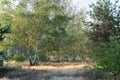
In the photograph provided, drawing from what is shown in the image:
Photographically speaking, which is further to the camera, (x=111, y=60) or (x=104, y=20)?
(x=104, y=20)

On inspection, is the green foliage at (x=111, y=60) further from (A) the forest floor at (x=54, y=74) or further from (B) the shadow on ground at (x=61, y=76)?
(B) the shadow on ground at (x=61, y=76)

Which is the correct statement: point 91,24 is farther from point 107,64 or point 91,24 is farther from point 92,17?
point 107,64

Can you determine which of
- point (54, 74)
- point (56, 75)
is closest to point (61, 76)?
point (56, 75)

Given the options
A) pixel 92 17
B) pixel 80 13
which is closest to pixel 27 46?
pixel 92 17

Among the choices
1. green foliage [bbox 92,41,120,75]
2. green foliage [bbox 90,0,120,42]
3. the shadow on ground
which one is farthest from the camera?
green foliage [bbox 90,0,120,42]

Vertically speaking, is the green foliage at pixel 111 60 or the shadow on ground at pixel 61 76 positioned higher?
the green foliage at pixel 111 60

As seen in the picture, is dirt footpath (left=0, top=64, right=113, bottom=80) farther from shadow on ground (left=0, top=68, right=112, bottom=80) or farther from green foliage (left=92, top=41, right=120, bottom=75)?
green foliage (left=92, top=41, right=120, bottom=75)

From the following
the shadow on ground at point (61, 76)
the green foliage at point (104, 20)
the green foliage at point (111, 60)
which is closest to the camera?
the green foliage at point (111, 60)

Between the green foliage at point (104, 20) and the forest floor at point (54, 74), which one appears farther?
the green foliage at point (104, 20)

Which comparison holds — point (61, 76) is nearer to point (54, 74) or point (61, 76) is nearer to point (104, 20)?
point (54, 74)

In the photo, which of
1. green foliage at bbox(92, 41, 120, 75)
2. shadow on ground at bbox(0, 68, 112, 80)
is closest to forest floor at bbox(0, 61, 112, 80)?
shadow on ground at bbox(0, 68, 112, 80)

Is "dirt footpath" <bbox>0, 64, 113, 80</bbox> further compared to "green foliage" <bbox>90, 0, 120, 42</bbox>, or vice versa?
"green foliage" <bbox>90, 0, 120, 42</bbox>

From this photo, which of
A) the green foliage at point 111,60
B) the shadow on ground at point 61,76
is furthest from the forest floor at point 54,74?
the green foliage at point 111,60

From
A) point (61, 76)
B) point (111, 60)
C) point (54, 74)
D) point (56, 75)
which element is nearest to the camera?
point (111, 60)
